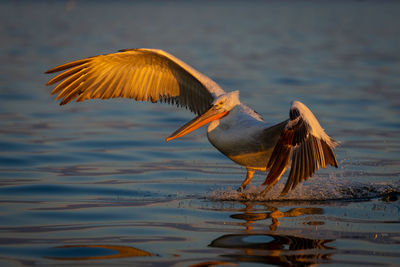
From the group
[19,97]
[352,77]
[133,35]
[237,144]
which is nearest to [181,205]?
[237,144]

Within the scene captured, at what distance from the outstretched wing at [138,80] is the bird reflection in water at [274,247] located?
2234 millimetres

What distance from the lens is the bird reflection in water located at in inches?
193

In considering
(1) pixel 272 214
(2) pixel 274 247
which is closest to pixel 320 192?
(1) pixel 272 214

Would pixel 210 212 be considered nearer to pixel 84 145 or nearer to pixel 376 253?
pixel 376 253

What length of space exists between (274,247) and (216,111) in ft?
6.97

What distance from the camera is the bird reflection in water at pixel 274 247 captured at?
489cm

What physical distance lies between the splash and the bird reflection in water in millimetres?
1041

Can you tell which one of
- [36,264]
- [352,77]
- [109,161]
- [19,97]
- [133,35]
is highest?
[133,35]

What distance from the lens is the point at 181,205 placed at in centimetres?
659

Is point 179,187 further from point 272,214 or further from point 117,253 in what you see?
point 117,253

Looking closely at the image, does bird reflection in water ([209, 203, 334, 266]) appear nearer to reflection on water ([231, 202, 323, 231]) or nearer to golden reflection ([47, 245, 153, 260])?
reflection on water ([231, 202, 323, 231])

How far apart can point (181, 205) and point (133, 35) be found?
2470 centimetres

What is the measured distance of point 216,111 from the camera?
695cm

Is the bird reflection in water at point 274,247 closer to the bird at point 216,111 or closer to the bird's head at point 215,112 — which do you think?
the bird at point 216,111
